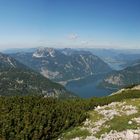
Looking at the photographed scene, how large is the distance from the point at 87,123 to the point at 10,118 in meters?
10.9

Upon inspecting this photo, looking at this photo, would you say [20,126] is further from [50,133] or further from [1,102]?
[1,102]

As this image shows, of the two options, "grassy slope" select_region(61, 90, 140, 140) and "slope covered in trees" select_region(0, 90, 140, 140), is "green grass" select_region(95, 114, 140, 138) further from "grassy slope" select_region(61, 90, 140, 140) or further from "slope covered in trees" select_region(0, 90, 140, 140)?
"slope covered in trees" select_region(0, 90, 140, 140)

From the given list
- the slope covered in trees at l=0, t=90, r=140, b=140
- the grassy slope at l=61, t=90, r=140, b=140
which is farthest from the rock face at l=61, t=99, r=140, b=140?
the slope covered in trees at l=0, t=90, r=140, b=140

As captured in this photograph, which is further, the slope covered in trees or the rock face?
the slope covered in trees

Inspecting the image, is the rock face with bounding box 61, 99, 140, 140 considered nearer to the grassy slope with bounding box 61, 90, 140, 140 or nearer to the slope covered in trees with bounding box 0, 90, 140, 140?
the grassy slope with bounding box 61, 90, 140, 140

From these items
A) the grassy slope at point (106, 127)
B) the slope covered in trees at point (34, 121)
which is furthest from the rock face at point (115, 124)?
the slope covered in trees at point (34, 121)

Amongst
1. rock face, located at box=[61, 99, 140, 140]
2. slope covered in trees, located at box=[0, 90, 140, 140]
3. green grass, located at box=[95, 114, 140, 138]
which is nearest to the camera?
rock face, located at box=[61, 99, 140, 140]

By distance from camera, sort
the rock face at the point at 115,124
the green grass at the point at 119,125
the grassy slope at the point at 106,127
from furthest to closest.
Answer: the grassy slope at the point at 106,127, the green grass at the point at 119,125, the rock face at the point at 115,124

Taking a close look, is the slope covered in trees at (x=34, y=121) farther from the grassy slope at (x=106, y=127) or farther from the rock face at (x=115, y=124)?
the rock face at (x=115, y=124)

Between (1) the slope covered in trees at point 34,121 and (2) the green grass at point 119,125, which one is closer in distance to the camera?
(1) the slope covered in trees at point 34,121

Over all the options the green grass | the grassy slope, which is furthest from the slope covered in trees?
the green grass

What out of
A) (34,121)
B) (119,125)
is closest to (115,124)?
(119,125)

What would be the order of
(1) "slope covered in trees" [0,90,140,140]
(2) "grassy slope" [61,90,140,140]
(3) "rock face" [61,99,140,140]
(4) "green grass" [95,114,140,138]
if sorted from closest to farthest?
1. (3) "rock face" [61,99,140,140]
2. (1) "slope covered in trees" [0,90,140,140]
3. (4) "green grass" [95,114,140,138]
4. (2) "grassy slope" [61,90,140,140]

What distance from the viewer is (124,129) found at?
108 ft
